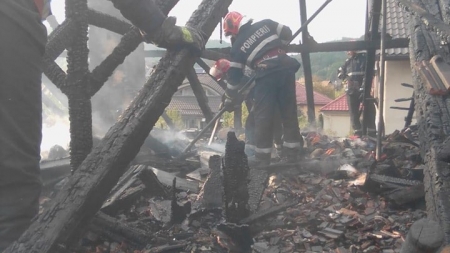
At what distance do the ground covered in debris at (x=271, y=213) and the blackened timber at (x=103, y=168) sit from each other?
269 millimetres

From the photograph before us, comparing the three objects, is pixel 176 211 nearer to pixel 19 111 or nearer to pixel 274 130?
pixel 19 111

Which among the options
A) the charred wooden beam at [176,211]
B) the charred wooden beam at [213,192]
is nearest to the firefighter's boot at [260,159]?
the charred wooden beam at [213,192]

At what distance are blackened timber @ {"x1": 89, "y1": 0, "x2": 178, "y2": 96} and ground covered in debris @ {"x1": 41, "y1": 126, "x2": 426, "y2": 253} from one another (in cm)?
89

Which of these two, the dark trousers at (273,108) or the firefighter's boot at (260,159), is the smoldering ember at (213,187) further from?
the dark trousers at (273,108)

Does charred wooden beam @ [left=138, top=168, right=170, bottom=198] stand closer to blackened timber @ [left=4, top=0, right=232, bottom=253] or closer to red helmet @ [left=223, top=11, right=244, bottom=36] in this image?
blackened timber @ [left=4, top=0, right=232, bottom=253]

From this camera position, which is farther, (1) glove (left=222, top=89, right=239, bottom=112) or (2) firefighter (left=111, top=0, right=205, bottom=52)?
(1) glove (left=222, top=89, right=239, bottom=112)

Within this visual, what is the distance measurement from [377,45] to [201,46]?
201 inches

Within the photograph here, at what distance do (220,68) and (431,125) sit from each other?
458 centimetres

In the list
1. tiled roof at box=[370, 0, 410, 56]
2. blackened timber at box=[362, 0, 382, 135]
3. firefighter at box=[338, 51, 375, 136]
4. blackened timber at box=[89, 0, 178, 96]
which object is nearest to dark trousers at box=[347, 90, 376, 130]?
firefighter at box=[338, 51, 375, 136]

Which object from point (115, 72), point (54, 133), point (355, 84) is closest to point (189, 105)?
point (355, 84)

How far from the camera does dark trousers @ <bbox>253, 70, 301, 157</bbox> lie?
19.5 feet

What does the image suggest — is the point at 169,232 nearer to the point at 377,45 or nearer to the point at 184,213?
the point at 184,213

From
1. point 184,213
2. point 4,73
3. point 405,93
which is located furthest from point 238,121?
point 405,93

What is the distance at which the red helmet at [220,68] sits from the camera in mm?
7086
